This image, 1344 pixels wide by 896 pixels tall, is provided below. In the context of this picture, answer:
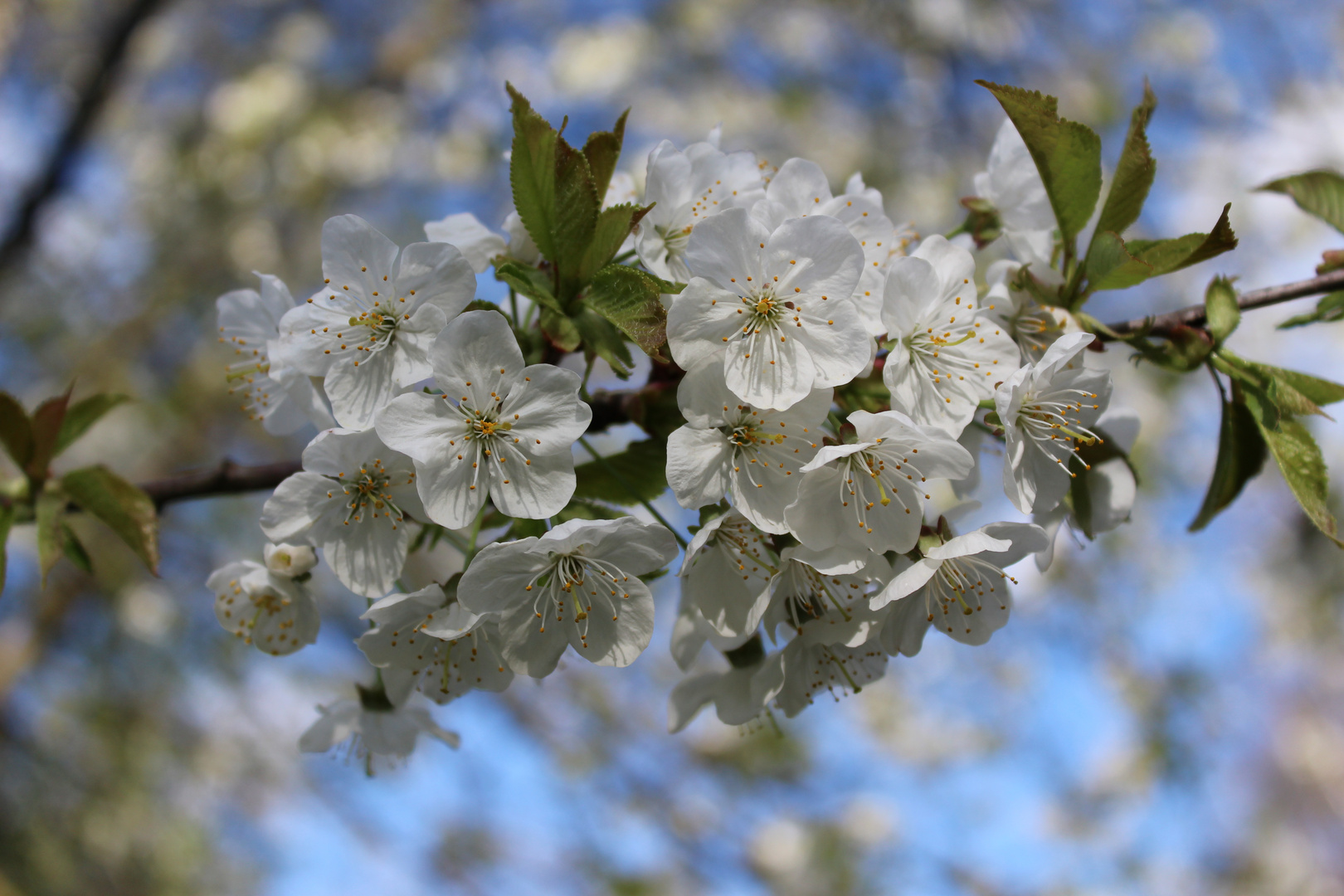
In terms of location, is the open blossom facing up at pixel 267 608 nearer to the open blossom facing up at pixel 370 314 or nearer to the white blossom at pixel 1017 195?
the open blossom facing up at pixel 370 314

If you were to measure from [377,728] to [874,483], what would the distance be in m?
0.98

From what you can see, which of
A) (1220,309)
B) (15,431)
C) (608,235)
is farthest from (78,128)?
(1220,309)

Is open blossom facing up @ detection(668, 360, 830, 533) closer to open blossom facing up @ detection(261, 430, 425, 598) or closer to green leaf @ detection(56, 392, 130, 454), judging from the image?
open blossom facing up @ detection(261, 430, 425, 598)

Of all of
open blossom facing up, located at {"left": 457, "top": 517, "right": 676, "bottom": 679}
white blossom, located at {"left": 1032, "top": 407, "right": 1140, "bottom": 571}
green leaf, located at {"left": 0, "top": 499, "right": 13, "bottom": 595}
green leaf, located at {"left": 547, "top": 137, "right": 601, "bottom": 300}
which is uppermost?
green leaf, located at {"left": 547, "top": 137, "right": 601, "bottom": 300}

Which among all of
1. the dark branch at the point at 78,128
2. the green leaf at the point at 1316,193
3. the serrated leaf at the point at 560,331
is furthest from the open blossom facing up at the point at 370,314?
the dark branch at the point at 78,128

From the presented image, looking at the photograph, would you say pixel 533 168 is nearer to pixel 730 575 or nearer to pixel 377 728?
pixel 730 575

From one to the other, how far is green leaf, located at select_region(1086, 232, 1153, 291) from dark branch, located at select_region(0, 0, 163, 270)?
4.61 meters

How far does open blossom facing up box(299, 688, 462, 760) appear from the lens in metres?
1.45

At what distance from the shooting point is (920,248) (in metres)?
1.19

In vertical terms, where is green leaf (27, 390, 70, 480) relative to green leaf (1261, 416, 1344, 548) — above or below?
below

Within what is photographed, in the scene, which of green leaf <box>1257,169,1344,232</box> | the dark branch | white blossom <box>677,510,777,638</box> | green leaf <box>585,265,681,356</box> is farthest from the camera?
the dark branch

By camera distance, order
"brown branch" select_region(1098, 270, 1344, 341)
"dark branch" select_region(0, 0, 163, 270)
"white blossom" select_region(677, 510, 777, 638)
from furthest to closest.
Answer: "dark branch" select_region(0, 0, 163, 270)
"brown branch" select_region(1098, 270, 1344, 341)
"white blossom" select_region(677, 510, 777, 638)

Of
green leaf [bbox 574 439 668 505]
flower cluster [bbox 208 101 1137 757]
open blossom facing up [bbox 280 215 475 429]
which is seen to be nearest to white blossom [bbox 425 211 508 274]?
flower cluster [bbox 208 101 1137 757]

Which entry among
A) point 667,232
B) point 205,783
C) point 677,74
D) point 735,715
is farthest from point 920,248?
point 677,74
